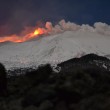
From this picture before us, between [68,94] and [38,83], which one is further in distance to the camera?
[38,83]

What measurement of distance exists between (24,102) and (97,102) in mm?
18727

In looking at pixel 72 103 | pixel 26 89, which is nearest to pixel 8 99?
pixel 26 89

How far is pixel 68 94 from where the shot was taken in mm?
71188

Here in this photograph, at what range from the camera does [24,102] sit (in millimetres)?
75500

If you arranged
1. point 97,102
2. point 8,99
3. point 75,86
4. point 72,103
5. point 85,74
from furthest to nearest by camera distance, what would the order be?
point 8,99 → point 85,74 → point 75,86 → point 72,103 → point 97,102

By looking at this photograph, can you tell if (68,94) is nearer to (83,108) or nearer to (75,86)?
(75,86)

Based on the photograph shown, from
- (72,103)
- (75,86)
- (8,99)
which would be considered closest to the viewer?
(72,103)

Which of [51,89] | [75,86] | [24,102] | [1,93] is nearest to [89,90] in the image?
[75,86]

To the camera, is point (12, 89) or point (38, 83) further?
Result: point (12, 89)

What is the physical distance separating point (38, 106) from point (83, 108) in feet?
38.0

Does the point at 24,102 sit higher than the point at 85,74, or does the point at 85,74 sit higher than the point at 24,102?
the point at 85,74

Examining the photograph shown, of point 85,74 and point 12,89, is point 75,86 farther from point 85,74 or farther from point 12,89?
point 12,89

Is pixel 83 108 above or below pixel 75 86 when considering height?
below

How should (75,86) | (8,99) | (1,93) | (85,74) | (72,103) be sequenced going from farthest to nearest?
(1,93), (8,99), (85,74), (75,86), (72,103)
